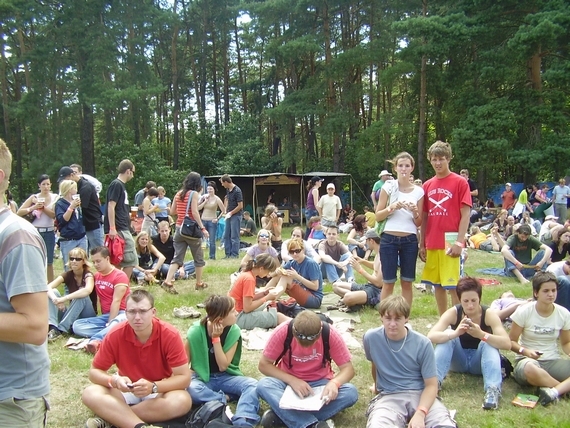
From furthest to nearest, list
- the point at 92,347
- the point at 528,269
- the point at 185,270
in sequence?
the point at 185,270 < the point at 528,269 < the point at 92,347

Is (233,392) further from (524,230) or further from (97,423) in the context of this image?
(524,230)

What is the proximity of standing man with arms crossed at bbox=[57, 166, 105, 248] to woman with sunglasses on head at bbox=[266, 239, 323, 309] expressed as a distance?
2251mm

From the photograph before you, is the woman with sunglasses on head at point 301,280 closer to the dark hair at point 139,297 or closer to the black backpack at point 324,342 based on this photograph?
the black backpack at point 324,342

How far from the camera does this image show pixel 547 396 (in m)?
3.46

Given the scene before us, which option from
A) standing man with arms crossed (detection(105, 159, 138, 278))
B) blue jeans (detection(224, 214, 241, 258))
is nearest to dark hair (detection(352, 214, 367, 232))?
blue jeans (detection(224, 214, 241, 258))

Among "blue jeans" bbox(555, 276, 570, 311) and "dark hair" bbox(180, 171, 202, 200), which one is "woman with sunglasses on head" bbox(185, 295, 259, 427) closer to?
"blue jeans" bbox(555, 276, 570, 311)

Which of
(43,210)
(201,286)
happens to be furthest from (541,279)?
(43,210)

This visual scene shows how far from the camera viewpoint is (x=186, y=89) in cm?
3275

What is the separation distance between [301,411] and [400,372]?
2.29 feet

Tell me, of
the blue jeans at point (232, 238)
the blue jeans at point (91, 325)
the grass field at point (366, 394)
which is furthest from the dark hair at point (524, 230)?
the blue jeans at point (91, 325)

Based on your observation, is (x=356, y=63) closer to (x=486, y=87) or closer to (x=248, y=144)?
(x=486, y=87)

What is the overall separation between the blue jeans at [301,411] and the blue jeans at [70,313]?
8.51ft

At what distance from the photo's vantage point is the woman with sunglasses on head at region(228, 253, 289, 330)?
5.19 meters

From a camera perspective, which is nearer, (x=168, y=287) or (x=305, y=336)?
(x=305, y=336)
